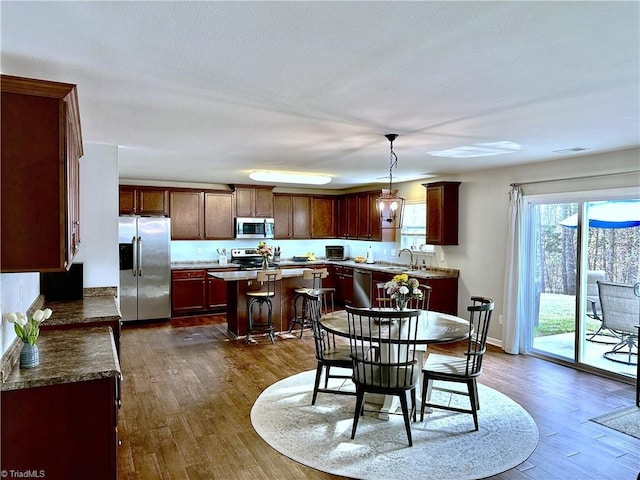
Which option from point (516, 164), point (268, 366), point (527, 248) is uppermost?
point (516, 164)

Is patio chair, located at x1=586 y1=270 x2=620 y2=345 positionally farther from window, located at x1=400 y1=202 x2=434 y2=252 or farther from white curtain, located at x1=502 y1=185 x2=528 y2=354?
window, located at x1=400 y1=202 x2=434 y2=252

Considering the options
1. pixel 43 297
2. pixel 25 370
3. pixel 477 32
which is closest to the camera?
pixel 477 32

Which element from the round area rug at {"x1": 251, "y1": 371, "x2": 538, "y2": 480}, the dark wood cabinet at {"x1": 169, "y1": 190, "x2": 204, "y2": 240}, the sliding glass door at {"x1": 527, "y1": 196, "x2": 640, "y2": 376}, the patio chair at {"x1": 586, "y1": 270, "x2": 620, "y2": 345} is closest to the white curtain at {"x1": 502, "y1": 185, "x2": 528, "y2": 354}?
the sliding glass door at {"x1": 527, "y1": 196, "x2": 640, "y2": 376}

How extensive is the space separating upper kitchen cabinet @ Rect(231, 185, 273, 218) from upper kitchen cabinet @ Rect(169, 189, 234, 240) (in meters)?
0.17

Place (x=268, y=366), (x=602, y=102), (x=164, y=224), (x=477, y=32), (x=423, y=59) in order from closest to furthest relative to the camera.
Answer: (x=477, y=32), (x=423, y=59), (x=602, y=102), (x=268, y=366), (x=164, y=224)

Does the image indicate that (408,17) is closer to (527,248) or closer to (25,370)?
(25,370)

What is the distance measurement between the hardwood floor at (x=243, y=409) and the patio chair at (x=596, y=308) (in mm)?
461

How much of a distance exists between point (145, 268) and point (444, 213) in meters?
4.86

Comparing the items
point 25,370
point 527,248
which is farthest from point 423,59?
point 527,248

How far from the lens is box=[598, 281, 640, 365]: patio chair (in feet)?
15.3

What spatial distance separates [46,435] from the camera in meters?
2.30

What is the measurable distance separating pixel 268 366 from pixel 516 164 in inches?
158

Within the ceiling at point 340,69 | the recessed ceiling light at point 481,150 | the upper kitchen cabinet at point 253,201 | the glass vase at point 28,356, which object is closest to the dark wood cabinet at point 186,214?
the upper kitchen cabinet at point 253,201

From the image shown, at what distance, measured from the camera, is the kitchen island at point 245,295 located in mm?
6297
